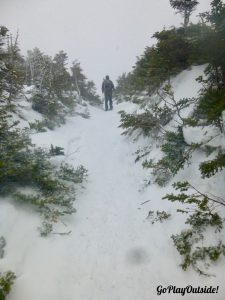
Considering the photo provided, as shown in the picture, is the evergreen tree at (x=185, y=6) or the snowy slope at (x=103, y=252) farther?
the evergreen tree at (x=185, y=6)

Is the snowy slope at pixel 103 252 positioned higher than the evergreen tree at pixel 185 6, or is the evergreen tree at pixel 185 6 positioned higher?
the evergreen tree at pixel 185 6

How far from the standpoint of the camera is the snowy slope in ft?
16.3

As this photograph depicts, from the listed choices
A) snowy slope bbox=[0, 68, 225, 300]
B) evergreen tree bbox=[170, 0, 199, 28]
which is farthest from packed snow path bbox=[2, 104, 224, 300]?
evergreen tree bbox=[170, 0, 199, 28]

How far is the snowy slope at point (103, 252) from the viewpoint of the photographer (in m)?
4.95

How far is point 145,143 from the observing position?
34.3 ft

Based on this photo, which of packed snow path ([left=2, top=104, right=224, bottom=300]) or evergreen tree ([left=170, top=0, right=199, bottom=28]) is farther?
evergreen tree ([left=170, top=0, right=199, bottom=28])

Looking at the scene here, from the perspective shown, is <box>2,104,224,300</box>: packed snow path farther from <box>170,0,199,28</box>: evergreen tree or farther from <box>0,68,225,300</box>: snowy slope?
<box>170,0,199,28</box>: evergreen tree

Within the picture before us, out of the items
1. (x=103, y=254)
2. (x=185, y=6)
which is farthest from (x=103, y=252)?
(x=185, y=6)

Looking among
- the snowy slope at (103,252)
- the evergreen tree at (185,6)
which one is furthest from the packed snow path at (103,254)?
the evergreen tree at (185,6)

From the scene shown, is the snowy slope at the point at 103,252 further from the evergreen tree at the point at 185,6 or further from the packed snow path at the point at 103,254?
the evergreen tree at the point at 185,6

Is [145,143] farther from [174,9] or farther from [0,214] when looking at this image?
[174,9]

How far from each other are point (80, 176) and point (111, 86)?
1502cm

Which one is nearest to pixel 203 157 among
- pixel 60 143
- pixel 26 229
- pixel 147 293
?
pixel 147 293

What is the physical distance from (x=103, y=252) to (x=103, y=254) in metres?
0.06
